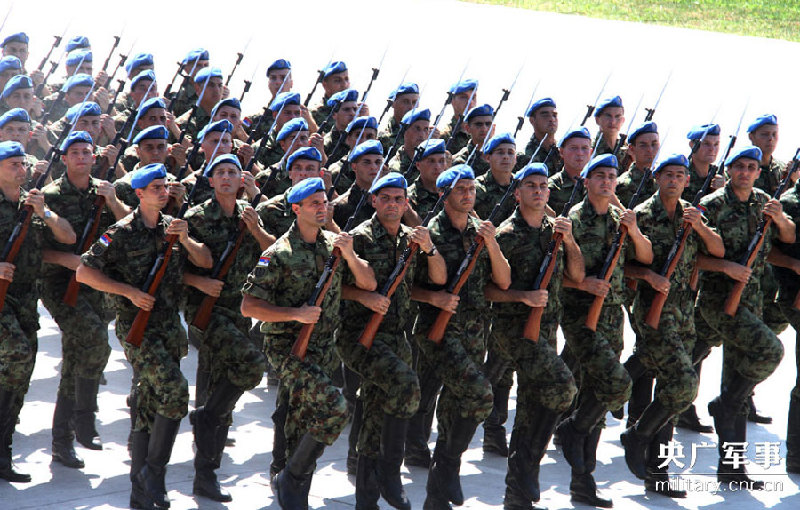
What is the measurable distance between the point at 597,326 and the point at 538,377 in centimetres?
71

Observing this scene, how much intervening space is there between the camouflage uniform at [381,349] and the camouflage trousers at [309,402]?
0.31 m

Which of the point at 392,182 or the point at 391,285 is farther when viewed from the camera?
the point at 392,182

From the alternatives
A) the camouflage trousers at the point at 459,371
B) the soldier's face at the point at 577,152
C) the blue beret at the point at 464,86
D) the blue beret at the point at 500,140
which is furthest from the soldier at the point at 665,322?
the blue beret at the point at 464,86

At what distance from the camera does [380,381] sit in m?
7.89

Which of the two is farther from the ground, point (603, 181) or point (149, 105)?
point (603, 181)

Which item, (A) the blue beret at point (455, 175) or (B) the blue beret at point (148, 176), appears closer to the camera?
(B) the blue beret at point (148, 176)

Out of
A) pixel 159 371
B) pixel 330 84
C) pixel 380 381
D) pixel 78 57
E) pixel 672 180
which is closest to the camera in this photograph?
pixel 159 371

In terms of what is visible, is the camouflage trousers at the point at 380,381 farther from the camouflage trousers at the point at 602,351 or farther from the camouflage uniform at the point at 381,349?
the camouflage trousers at the point at 602,351

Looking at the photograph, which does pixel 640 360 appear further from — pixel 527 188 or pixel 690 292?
pixel 527 188

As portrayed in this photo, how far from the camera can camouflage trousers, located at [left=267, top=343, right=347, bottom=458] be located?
295 inches

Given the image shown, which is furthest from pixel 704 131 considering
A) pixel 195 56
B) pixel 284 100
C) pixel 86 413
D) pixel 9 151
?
pixel 195 56

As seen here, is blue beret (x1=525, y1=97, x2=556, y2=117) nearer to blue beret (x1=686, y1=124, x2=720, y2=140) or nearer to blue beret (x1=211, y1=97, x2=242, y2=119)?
blue beret (x1=686, y1=124, x2=720, y2=140)

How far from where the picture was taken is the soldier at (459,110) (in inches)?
480

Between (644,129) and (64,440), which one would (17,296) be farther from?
(644,129)
